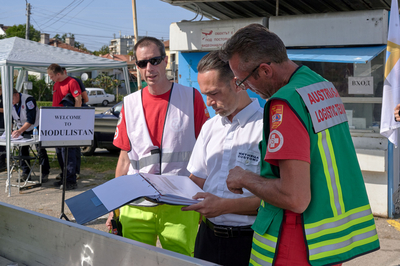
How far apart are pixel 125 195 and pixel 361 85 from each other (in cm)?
510

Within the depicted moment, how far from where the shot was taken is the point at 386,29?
5.61 meters

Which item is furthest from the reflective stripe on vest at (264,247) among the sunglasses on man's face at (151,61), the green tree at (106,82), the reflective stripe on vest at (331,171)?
the green tree at (106,82)

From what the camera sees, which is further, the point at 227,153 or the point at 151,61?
the point at 151,61

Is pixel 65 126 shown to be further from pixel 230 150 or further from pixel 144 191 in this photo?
pixel 144 191

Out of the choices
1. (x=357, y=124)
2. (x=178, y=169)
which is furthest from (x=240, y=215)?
(x=357, y=124)

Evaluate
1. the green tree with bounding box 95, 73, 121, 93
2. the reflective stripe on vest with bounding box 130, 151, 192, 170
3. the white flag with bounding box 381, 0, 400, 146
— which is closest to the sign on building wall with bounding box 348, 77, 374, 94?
the white flag with bounding box 381, 0, 400, 146

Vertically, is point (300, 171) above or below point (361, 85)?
below

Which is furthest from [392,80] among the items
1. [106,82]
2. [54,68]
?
[106,82]

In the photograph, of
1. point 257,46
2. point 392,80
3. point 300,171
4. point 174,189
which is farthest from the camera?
point 392,80

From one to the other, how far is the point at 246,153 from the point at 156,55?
110 centimetres

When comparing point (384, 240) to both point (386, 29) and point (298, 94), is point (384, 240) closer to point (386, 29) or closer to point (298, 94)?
point (386, 29)

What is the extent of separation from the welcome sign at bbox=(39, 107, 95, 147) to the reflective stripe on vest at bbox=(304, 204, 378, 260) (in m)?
4.97

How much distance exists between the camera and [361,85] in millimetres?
5938

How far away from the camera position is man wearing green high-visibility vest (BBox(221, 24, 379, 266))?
1368mm
